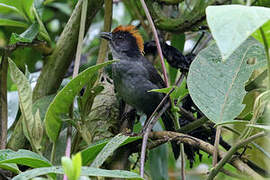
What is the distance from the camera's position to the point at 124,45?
2.50 meters

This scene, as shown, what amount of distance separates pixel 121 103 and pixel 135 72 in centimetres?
55

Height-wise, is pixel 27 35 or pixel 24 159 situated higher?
pixel 27 35

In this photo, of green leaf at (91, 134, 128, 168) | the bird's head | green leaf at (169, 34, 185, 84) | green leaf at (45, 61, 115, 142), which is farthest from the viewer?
the bird's head

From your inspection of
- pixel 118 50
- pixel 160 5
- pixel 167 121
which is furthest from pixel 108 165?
pixel 118 50

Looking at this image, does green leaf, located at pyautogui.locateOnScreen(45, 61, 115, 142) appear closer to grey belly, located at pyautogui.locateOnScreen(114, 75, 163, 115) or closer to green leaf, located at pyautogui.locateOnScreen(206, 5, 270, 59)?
green leaf, located at pyautogui.locateOnScreen(206, 5, 270, 59)

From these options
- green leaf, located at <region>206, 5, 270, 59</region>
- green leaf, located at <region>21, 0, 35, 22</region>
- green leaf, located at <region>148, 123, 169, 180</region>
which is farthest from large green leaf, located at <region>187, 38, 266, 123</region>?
green leaf, located at <region>21, 0, 35, 22</region>

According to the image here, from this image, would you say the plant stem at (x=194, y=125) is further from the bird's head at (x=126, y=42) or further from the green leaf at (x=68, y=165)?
the bird's head at (x=126, y=42)

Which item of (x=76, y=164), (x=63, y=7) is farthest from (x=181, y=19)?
(x=76, y=164)

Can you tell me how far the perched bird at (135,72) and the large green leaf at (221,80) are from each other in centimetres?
88

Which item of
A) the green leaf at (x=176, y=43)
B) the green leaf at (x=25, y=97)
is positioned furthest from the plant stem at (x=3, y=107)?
the green leaf at (x=176, y=43)

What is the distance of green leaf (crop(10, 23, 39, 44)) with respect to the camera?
145 centimetres

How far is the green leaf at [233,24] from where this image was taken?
0.64 m

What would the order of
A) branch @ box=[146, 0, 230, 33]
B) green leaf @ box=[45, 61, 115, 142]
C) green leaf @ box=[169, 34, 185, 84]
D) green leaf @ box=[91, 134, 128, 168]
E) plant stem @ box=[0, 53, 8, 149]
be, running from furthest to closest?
green leaf @ box=[169, 34, 185, 84] → branch @ box=[146, 0, 230, 33] → plant stem @ box=[0, 53, 8, 149] → green leaf @ box=[45, 61, 115, 142] → green leaf @ box=[91, 134, 128, 168]

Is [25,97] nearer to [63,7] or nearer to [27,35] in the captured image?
[27,35]
